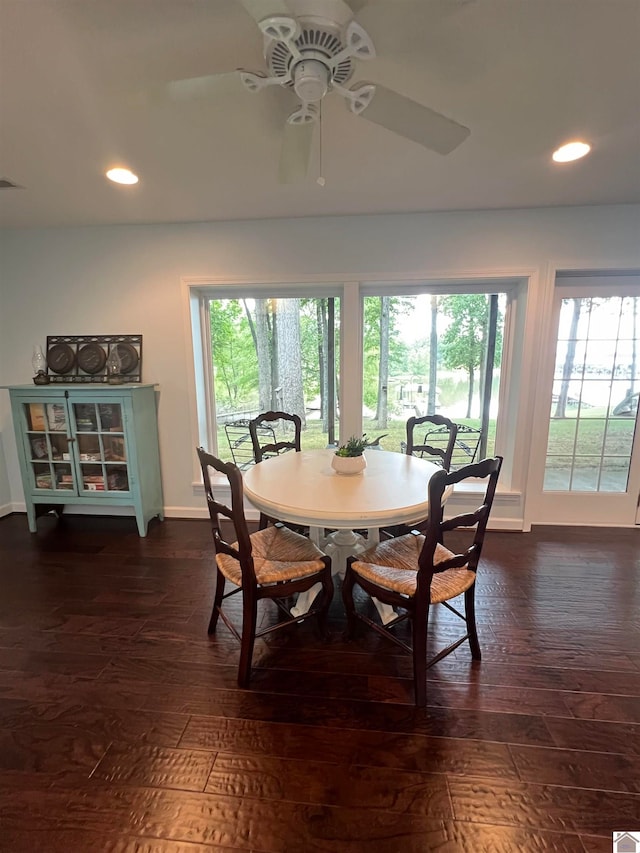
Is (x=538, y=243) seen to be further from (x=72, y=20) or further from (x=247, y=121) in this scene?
(x=72, y=20)

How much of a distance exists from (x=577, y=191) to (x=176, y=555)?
11.9 feet

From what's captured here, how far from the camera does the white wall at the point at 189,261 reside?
106 inches

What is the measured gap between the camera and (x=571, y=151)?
6.36 feet

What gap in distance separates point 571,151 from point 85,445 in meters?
3.70

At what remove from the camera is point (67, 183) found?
2.26 meters

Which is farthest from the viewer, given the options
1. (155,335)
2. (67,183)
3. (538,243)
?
(155,335)

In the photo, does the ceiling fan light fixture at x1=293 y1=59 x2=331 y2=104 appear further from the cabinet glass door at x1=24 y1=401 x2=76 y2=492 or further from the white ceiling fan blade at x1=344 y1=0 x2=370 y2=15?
the cabinet glass door at x1=24 y1=401 x2=76 y2=492

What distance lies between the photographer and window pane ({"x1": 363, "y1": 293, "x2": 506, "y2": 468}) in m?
3.06

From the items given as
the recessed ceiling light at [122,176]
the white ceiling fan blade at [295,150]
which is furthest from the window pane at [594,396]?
the recessed ceiling light at [122,176]

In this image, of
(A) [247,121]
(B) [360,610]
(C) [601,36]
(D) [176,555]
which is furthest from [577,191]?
(D) [176,555]

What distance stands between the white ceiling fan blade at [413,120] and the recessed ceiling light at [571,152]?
3.14 feet

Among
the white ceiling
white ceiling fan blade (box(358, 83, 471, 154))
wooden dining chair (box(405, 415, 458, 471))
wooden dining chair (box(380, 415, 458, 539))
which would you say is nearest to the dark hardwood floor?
wooden dining chair (box(380, 415, 458, 539))

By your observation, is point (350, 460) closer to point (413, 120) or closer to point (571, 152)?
point (413, 120)

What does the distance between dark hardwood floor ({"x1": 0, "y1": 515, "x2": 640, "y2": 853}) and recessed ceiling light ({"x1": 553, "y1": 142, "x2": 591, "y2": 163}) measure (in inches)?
95.7
